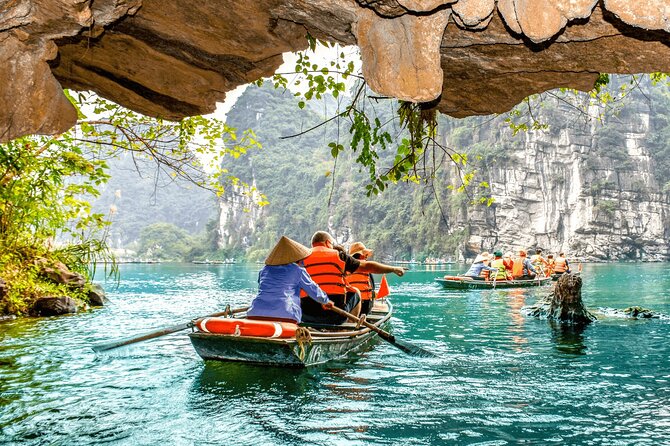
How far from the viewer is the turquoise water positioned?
17.1ft

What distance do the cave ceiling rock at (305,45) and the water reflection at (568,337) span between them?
6.33 m

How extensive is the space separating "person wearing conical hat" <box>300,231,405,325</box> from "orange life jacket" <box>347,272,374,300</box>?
1.17 meters

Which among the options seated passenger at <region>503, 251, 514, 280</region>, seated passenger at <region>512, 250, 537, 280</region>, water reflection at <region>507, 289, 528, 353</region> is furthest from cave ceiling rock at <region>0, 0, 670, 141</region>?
seated passenger at <region>512, 250, 537, 280</region>

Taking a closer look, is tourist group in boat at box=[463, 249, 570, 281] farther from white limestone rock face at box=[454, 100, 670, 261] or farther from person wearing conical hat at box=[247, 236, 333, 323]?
white limestone rock face at box=[454, 100, 670, 261]

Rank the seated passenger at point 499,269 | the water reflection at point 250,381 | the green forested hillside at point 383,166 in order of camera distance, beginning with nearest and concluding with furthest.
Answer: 1. the water reflection at point 250,381
2. the seated passenger at point 499,269
3. the green forested hillside at point 383,166

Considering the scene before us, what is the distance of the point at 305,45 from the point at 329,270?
4.80m

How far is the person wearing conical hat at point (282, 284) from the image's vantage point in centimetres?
689

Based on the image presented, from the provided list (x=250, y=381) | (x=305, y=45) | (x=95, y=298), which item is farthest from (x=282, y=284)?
(x=95, y=298)

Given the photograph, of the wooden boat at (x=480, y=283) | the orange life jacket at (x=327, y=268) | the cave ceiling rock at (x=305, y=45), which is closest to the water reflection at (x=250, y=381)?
the orange life jacket at (x=327, y=268)

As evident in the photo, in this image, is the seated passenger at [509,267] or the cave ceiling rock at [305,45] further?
the seated passenger at [509,267]

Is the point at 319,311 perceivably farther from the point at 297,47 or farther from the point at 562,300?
the point at 562,300

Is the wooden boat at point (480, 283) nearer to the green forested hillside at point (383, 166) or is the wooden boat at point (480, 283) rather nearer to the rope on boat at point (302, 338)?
the green forested hillside at point (383, 166)

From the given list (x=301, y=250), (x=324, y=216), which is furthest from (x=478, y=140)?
(x=301, y=250)

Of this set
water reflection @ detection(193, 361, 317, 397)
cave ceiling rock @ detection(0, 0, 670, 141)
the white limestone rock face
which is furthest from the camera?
the white limestone rock face
